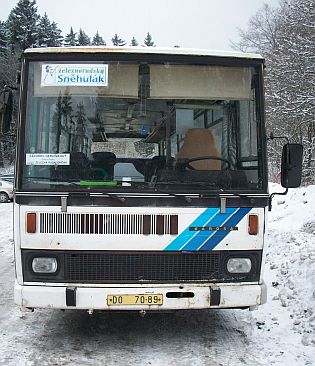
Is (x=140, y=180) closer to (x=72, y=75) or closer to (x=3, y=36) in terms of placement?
(x=72, y=75)

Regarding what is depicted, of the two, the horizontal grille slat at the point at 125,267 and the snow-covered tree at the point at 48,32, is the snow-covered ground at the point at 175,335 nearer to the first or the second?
the horizontal grille slat at the point at 125,267

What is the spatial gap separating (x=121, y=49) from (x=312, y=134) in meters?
26.7

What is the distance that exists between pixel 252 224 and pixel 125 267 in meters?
1.28

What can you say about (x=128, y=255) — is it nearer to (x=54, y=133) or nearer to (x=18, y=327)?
(x=54, y=133)

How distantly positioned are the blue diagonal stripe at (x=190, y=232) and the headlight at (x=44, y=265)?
1075 mm

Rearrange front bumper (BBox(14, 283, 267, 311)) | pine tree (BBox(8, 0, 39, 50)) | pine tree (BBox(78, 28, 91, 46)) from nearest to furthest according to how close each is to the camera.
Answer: front bumper (BBox(14, 283, 267, 311)) → pine tree (BBox(8, 0, 39, 50)) → pine tree (BBox(78, 28, 91, 46))

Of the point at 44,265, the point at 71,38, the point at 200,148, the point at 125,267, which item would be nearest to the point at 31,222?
the point at 44,265

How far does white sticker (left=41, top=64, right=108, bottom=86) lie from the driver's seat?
1.01 meters

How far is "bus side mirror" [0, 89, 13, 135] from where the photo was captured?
5.32 meters

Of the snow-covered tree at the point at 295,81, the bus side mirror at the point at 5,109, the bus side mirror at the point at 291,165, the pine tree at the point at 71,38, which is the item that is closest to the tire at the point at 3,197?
the snow-covered tree at the point at 295,81

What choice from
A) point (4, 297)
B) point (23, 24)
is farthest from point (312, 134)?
point (23, 24)

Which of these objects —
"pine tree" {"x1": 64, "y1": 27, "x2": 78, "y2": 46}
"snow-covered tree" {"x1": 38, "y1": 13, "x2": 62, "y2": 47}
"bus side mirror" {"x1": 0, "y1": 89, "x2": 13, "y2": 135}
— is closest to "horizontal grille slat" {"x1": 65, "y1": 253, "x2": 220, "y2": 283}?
"bus side mirror" {"x1": 0, "y1": 89, "x2": 13, "y2": 135}

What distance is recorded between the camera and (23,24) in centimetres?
6562

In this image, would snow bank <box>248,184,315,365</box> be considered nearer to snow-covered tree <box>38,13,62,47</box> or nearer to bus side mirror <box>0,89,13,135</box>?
bus side mirror <box>0,89,13,135</box>
